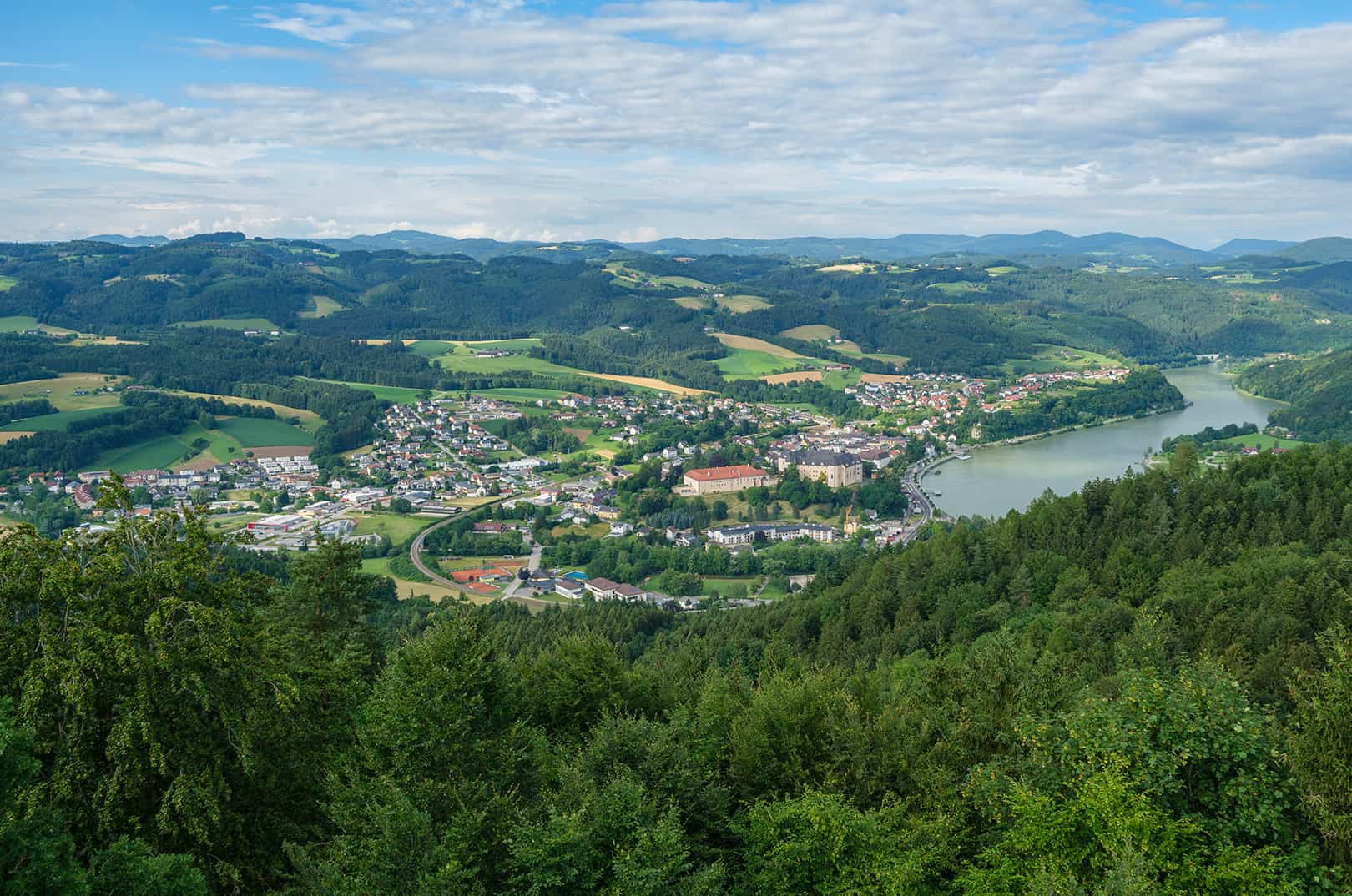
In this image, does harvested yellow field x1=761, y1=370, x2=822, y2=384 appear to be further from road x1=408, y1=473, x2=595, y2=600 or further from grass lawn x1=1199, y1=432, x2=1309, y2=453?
road x1=408, y1=473, x2=595, y2=600

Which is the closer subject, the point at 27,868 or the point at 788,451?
the point at 27,868

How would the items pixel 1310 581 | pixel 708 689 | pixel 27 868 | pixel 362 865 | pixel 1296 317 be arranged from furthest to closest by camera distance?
pixel 1296 317, pixel 1310 581, pixel 708 689, pixel 362 865, pixel 27 868

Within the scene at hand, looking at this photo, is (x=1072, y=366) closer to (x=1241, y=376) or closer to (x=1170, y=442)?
(x=1241, y=376)

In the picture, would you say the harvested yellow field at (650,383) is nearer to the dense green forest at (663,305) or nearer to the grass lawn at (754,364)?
the dense green forest at (663,305)

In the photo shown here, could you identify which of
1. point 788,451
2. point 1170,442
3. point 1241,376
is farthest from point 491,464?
point 1241,376

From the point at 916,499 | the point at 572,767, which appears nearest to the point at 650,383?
the point at 916,499

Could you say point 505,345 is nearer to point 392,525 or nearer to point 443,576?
point 392,525
